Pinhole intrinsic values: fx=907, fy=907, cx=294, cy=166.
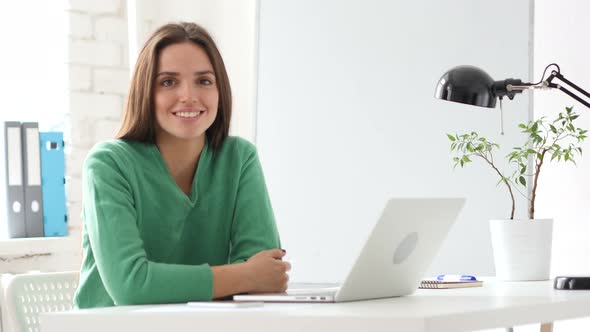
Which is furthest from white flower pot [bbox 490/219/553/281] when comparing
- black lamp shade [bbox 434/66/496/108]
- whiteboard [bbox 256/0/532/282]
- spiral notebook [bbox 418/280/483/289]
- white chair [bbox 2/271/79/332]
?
white chair [bbox 2/271/79/332]

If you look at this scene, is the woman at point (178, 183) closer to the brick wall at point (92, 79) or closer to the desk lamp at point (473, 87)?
the desk lamp at point (473, 87)

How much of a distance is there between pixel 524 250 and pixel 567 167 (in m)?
0.74

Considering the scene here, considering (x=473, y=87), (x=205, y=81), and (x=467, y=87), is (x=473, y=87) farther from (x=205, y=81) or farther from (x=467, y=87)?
(x=205, y=81)

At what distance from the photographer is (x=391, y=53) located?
3.25 metres

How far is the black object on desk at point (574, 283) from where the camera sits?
68.3 inches

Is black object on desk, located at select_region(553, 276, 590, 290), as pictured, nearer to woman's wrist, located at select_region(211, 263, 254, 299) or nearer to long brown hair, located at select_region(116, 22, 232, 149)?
woman's wrist, located at select_region(211, 263, 254, 299)

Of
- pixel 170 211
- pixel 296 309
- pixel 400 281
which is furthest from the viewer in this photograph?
pixel 170 211

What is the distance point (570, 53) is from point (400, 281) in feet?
5.03

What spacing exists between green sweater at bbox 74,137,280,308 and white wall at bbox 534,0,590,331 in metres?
1.20

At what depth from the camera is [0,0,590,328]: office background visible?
115 inches

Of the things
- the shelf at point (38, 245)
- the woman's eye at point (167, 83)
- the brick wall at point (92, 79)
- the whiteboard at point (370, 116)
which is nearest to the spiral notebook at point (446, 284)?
the woman's eye at point (167, 83)

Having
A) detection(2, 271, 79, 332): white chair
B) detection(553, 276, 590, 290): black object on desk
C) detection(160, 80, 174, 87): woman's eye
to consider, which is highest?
detection(160, 80, 174, 87): woman's eye

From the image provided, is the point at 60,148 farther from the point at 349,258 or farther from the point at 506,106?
the point at 506,106

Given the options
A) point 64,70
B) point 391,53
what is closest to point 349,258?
point 391,53
